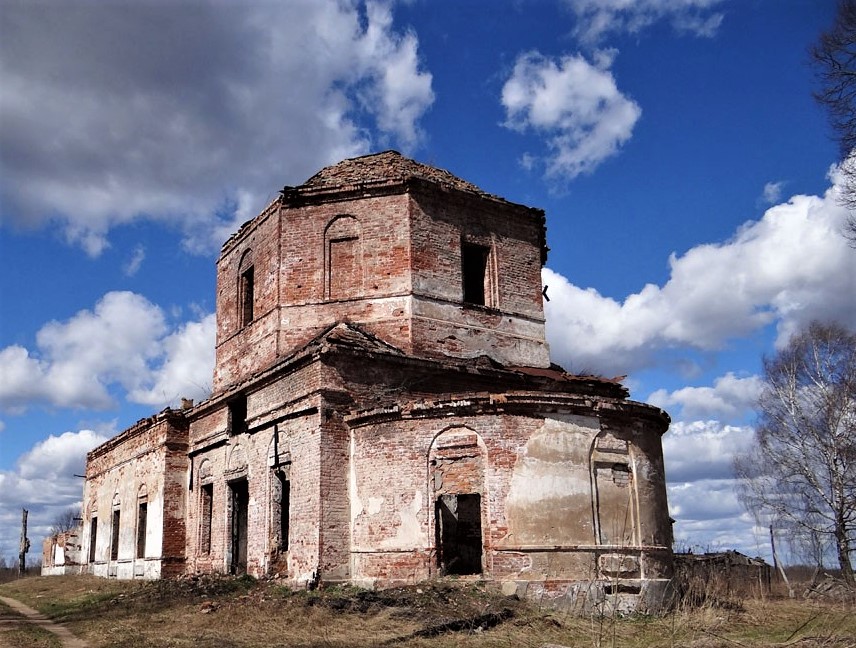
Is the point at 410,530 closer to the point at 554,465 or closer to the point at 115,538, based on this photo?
the point at 554,465

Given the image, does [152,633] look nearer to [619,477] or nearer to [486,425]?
[486,425]

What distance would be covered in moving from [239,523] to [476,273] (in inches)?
304

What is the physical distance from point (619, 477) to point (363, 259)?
719 centimetres

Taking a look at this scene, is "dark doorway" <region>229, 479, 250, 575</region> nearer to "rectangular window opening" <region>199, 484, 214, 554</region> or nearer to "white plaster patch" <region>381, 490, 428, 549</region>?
"rectangular window opening" <region>199, 484, 214, 554</region>

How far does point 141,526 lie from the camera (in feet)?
72.1

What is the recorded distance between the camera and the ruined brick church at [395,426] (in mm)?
13211

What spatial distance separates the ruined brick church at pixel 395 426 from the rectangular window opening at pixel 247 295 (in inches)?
2.1

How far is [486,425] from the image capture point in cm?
1342

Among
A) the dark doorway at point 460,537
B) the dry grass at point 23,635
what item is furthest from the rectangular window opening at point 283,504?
the dry grass at point 23,635

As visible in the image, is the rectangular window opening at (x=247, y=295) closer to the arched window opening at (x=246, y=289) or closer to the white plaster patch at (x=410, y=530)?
the arched window opening at (x=246, y=289)

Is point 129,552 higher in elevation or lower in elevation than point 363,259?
lower

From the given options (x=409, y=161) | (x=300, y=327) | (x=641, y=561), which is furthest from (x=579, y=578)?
(x=409, y=161)

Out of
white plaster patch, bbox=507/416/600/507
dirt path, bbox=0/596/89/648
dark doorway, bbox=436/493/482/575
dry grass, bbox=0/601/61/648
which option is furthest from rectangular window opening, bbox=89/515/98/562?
white plaster patch, bbox=507/416/600/507

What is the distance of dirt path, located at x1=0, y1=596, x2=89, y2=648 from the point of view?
35.3 feet
